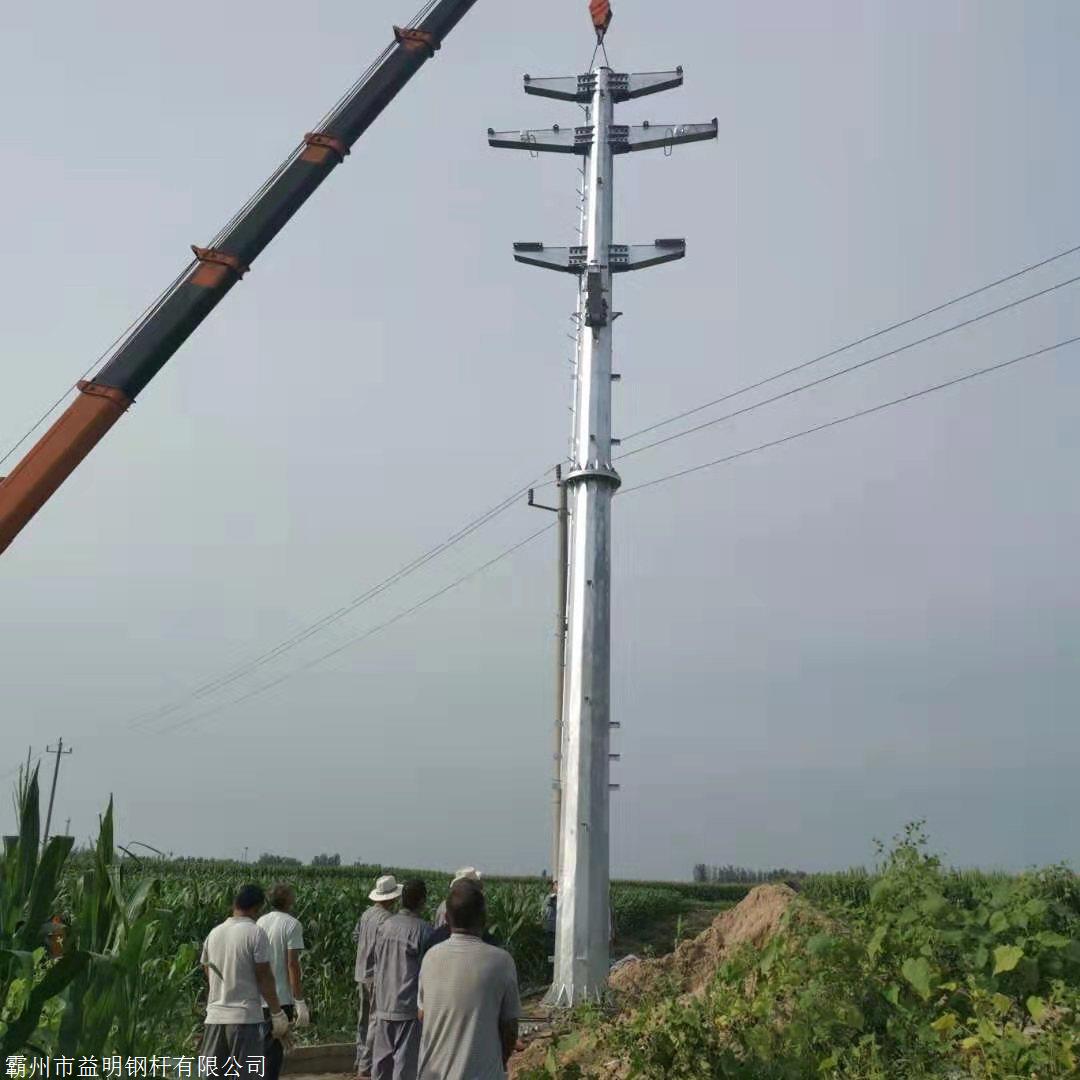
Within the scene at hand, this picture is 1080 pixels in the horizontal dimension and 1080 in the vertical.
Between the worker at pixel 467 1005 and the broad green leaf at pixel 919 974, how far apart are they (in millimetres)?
2138

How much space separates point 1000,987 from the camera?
607 centimetres

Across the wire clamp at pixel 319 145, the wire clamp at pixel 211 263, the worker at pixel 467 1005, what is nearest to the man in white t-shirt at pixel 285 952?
the worker at pixel 467 1005

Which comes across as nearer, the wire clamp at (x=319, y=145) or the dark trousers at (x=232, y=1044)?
the dark trousers at (x=232, y=1044)

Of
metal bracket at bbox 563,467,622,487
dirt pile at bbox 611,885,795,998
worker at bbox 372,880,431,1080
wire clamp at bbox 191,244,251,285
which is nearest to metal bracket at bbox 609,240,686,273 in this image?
metal bracket at bbox 563,467,622,487

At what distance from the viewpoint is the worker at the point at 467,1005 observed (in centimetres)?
511

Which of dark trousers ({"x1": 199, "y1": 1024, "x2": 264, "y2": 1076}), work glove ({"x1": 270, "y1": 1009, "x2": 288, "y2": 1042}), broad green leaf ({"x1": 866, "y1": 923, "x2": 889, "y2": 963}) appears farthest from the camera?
work glove ({"x1": 270, "y1": 1009, "x2": 288, "y2": 1042})

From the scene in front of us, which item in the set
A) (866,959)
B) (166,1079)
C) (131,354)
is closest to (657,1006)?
(866,959)

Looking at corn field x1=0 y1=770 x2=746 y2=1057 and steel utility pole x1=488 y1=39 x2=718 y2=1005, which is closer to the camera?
corn field x1=0 y1=770 x2=746 y2=1057

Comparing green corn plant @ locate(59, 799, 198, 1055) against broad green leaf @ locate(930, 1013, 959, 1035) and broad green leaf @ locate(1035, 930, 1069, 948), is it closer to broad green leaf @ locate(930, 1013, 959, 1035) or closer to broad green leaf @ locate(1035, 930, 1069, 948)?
broad green leaf @ locate(930, 1013, 959, 1035)

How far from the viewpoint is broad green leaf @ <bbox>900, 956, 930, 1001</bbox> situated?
596cm

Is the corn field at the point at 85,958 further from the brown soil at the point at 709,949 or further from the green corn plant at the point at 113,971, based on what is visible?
the brown soil at the point at 709,949

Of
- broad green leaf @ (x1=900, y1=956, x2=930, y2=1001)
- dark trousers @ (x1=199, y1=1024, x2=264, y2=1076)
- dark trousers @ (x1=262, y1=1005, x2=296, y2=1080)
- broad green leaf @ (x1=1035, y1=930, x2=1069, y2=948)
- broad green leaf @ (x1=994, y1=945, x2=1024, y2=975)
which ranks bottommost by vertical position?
dark trousers @ (x1=262, y1=1005, x2=296, y2=1080)

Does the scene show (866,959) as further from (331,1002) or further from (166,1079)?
(331,1002)

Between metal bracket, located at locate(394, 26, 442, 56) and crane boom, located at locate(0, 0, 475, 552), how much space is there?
0.5 inches
